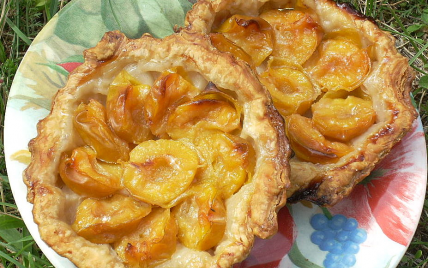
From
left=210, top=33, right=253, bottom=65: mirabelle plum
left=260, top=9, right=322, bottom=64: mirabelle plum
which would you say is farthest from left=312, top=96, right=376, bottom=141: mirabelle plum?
left=210, top=33, right=253, bottom=65: mirabelle plum

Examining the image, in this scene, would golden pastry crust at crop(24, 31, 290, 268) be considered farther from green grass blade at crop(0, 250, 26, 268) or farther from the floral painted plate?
green grass blade at crop(0, 250, 26, 268)

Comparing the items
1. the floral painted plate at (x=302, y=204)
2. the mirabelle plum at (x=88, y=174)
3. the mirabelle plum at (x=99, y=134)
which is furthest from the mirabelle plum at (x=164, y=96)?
the floral painted plate at (x=302, y=204)

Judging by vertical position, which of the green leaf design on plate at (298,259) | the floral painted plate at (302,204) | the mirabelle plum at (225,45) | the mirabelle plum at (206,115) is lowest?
the green leaf design on plate at (298,259)

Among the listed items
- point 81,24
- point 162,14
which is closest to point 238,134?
point 162,14

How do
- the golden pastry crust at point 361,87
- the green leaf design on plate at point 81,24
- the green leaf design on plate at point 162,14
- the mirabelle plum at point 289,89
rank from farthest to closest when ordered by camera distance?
the green leaf design on plate at point 162,14 → the green leaf design on plate at point 81,24 → the mirabelle plum at point 289,89 → the golden pastry crust at point 361,87

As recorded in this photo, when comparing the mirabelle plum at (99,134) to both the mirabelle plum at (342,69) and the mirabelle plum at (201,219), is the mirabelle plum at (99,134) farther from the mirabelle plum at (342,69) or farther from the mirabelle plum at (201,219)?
the mirabelle plum at (342,69)

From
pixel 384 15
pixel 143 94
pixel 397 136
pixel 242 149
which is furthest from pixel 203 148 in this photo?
pixel 384 15
